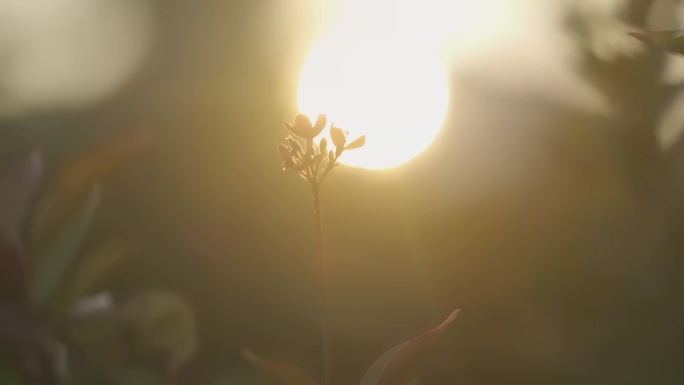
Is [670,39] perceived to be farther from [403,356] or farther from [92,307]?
[92,307]

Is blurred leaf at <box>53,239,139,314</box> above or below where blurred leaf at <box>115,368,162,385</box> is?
above

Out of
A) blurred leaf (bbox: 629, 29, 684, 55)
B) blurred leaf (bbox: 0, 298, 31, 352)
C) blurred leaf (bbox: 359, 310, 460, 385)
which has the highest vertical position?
blurred leaf (bbox: 629, 29, 684, 55)

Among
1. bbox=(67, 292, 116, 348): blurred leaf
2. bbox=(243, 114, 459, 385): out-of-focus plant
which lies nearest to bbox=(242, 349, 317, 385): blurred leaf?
bbox=(243, 114, 459, 385): out-of-focus plant

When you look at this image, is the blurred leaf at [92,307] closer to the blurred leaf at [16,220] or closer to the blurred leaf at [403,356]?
the blurred leaf at [16,220]

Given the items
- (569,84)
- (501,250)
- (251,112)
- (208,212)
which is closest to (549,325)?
(501,250)

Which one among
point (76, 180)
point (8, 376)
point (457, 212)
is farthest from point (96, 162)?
point (457, 212)

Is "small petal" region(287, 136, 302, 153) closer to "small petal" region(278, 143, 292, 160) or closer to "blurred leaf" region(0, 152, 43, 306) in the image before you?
"small petal" region(278, 143, 292, 160)
